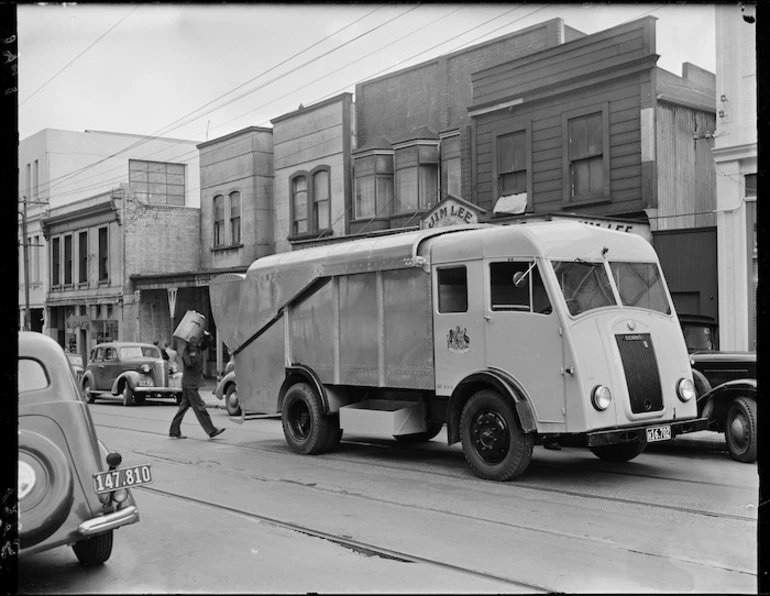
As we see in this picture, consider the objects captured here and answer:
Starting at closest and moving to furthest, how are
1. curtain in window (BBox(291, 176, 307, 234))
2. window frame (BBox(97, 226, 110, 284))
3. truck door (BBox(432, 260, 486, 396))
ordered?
truck door (BBox(432, 260, 486, 396))
curtain in window (BBox(291, 176, 307, 234))
window frame (BBox(97, 226, 110, 284))

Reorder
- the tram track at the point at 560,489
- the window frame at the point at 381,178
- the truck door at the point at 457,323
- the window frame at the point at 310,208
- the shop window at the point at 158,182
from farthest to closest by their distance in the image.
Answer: the shop window at the point at 158,182 → the window frame at the point at 310,208 → the window frame at the point at 381,178 → the truck door at the point at 457,323 → the tram track at the point at 560,489

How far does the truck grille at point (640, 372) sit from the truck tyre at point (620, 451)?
4.43ft

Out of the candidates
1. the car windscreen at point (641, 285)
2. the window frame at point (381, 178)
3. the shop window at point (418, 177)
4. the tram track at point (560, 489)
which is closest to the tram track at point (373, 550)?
the tram track at point (560, 489)

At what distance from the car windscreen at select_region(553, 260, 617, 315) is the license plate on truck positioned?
146 cm

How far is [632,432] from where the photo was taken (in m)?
9.09

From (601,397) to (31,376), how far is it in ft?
18.7

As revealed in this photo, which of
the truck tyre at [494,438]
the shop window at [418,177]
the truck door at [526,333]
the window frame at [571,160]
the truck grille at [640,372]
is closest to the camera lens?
the truck door at [526,333]

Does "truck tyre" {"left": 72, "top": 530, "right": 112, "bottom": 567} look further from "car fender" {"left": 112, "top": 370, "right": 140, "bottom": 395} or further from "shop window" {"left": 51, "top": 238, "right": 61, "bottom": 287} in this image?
"shop window" {"left": 51, "top": 238, "right": 61, "bottom": 287}

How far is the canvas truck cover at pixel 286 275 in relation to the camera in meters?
11.0

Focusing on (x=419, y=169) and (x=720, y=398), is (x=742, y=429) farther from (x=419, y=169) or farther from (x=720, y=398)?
(x=419, y=169)

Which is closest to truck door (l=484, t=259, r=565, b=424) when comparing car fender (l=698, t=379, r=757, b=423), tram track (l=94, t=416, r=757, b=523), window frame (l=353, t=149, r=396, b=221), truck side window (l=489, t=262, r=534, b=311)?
truck side window (l=489, t=262, r=534, b=311)

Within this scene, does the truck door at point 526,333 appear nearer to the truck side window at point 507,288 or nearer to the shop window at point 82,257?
the truck side window at point 507,288

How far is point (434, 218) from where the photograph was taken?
20.8 m

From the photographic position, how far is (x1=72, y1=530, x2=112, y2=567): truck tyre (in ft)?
20.2
